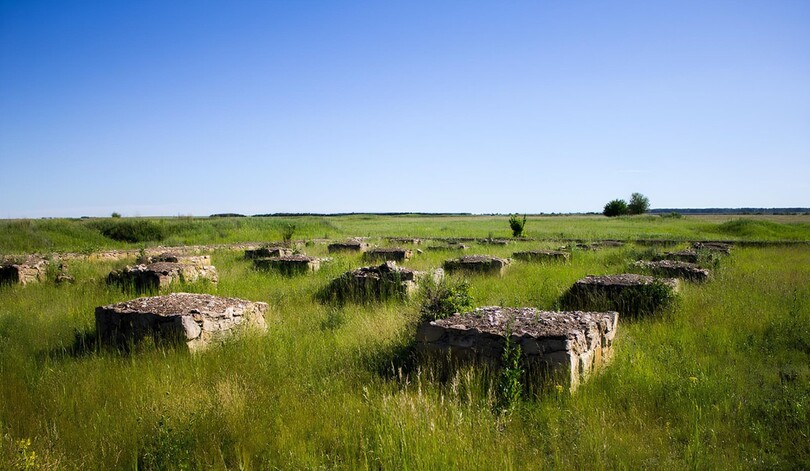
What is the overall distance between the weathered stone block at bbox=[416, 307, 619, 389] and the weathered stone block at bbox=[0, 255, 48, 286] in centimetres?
1156

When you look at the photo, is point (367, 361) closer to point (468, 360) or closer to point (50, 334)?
point (468, 360)

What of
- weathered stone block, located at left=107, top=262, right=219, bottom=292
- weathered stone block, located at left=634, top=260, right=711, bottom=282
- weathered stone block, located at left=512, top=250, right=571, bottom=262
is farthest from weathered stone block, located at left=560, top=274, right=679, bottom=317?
weathered stone block, located at left=107, top=262, right=219, bottom=292

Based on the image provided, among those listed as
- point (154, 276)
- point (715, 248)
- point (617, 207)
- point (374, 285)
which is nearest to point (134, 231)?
point (154, 276)

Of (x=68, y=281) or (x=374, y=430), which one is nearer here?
(x=374, y=430)

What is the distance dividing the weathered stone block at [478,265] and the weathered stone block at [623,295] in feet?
11.9

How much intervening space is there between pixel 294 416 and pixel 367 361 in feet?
4.82

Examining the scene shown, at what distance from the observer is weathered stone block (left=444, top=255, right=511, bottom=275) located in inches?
476

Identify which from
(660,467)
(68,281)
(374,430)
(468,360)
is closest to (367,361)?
(468,360)

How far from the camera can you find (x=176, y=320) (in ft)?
19.0

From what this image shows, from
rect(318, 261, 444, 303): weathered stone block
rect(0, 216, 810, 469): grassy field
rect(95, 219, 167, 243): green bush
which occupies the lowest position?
rect(0, 216, 810, 469): grassy field

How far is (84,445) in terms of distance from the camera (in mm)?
3627

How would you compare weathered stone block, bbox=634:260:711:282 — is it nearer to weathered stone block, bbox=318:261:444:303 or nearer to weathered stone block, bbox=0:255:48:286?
weathered stone block, bbox=318:261:444:303

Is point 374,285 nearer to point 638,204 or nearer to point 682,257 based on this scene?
point 682,257

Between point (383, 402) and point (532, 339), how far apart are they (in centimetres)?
163
